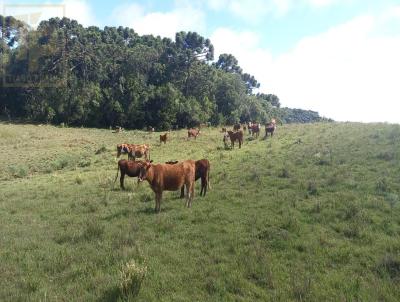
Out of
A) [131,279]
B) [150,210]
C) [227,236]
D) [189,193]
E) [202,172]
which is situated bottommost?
[150,210]

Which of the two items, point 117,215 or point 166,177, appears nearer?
point 117,215

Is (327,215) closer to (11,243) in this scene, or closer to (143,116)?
(11,243)

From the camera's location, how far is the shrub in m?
7.80

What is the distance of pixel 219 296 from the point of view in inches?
308

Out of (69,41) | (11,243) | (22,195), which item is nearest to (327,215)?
(11,243)

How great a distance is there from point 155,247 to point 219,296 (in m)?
2.87

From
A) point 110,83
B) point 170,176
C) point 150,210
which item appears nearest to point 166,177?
point 170,176

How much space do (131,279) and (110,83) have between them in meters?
76.6

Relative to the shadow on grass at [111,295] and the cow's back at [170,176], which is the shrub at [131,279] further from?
the cow's back at [170,176]

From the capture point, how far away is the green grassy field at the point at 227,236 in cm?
815

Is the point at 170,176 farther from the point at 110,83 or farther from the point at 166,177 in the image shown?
the point at 110,83

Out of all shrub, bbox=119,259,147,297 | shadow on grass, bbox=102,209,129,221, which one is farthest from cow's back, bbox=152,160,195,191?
shrub, bbox=119,259,147,297

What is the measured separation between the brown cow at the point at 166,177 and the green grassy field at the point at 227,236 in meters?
0.61

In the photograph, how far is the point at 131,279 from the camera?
26.0ft
